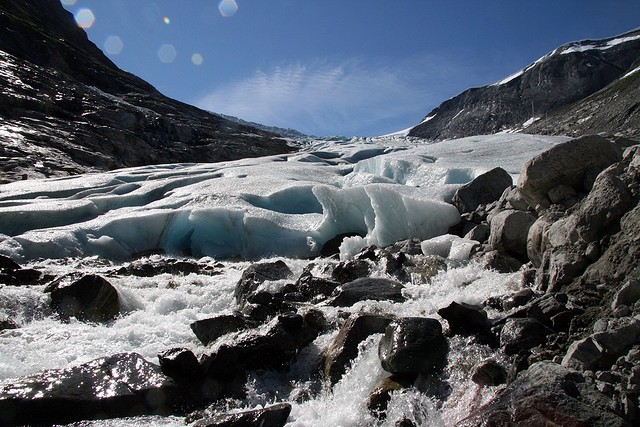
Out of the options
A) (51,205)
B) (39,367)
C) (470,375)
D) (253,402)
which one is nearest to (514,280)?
(470,375)

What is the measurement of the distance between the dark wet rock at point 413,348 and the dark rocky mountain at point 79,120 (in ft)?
70.9

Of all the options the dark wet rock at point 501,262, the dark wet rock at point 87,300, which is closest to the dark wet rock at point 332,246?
the dark wet rock at point 501,262

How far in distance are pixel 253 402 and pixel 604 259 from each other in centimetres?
372

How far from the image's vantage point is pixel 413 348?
A: 4375mm

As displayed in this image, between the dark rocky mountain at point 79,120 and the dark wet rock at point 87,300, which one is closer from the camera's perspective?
the dark wet rock at point 87,300

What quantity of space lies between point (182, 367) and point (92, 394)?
0.85 metres

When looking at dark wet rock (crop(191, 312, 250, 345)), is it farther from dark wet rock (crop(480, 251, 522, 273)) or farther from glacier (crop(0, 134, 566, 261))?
glacier (crop(0, 134, 566, 261))

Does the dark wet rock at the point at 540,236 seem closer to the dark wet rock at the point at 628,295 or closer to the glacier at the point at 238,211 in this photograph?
the dark wet rock at the point at 628,295

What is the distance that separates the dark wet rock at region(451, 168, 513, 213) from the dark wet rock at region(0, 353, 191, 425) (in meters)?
7.91

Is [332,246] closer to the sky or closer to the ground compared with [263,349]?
closer to the sky

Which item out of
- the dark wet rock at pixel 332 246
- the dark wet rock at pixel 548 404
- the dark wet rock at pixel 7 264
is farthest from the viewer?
the dark wet rock at pixel 332 246

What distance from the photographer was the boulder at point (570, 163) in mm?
6832

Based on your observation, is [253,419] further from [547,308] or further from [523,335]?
[547,308]

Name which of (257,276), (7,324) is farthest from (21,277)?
(257,276)
